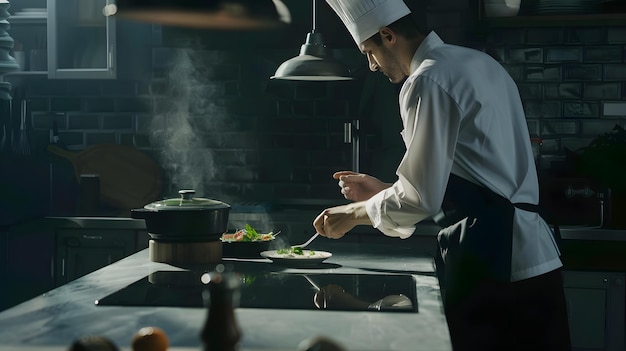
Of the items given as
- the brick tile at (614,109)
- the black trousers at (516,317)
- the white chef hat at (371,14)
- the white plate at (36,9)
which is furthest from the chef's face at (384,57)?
the white plate at (36,9)

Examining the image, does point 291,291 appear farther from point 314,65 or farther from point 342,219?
point 314,65

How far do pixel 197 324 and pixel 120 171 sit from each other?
361 centimetres

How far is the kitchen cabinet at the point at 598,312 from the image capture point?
4059mm

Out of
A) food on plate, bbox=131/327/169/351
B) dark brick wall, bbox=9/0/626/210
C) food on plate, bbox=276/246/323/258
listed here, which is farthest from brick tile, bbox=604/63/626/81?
food on plate, bbox=131/327/169/351

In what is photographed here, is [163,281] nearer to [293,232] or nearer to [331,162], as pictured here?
[293,232]

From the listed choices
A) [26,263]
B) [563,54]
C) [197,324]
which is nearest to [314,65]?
[197,324]

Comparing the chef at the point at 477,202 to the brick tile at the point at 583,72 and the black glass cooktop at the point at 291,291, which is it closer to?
the black glass cooktop at the point at 291,291

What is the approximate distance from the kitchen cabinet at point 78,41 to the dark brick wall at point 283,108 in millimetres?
123

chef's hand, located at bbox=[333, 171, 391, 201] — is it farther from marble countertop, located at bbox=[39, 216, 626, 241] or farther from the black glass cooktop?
marble countertop, located at bbox=[39, 216, 626, 241]

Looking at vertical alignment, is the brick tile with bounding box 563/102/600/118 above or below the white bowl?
below

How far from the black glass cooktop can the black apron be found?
0.23 meters

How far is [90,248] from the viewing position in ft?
15.1

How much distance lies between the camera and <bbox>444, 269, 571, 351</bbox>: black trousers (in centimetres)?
253

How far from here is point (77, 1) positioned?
5.07 meters
